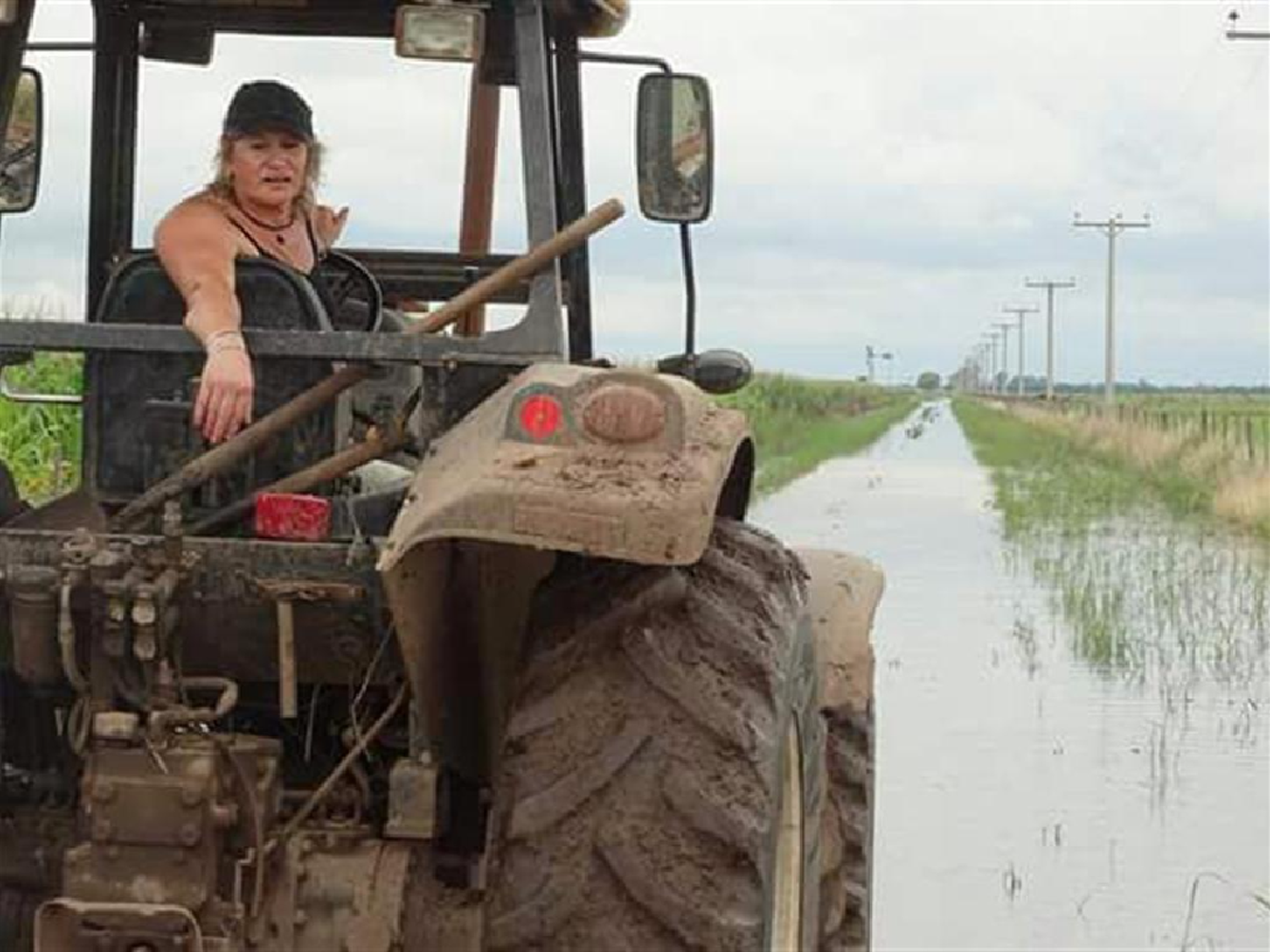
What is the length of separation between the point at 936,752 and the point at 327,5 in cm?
571

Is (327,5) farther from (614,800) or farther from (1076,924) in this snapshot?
(1076,924)

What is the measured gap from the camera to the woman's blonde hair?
4949mm

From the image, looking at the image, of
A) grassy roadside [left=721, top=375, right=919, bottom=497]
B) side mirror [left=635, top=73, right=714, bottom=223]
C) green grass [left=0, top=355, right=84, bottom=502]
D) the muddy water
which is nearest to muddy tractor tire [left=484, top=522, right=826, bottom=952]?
side mirror [left=635, top=73, right=714, bottom=223]

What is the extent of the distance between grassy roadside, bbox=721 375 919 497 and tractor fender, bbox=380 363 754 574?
16522 mm

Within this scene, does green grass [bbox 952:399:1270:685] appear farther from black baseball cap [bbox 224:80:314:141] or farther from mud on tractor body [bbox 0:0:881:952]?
mud on tractor body [bbox 0:0:881:952]

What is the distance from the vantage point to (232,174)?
16.2 ft

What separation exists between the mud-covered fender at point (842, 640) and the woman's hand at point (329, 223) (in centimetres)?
117

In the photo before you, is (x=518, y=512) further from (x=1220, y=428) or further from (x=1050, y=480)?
(x=1220, y=428)

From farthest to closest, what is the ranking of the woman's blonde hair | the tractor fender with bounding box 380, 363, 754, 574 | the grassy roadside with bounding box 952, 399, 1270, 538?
1. the grassy roadside with bounding box 952, 399, 1270, 538
2. the woman's blonde hair
3. the tractor fender with bounding box 380, 363, 754, 574

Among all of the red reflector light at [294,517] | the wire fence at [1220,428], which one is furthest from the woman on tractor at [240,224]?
the wire fence at [1220,428]

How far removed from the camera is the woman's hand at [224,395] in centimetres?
436

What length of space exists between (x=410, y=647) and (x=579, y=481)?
1.29ft

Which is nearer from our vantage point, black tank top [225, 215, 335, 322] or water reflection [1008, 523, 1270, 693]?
black tank top [225, 215, 335, 322]

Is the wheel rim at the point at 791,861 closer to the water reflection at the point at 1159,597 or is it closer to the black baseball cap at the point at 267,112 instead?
the black baseball cap at the point at 267,112
